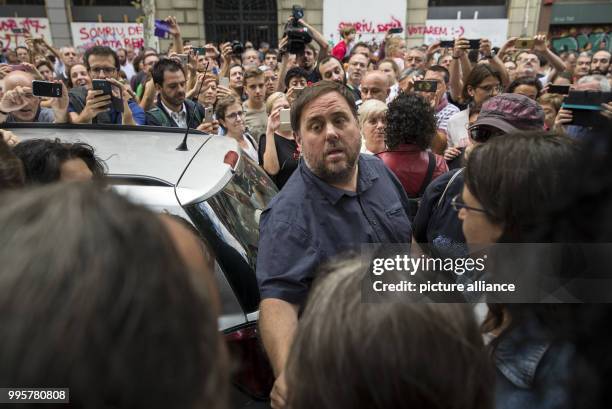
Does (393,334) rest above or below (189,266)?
below

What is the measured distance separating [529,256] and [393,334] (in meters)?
0.45

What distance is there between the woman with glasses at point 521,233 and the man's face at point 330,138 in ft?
2.16

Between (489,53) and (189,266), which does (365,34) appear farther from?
(189,266)

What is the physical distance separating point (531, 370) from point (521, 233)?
0.31 m

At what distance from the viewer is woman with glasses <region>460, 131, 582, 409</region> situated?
87 centimetres

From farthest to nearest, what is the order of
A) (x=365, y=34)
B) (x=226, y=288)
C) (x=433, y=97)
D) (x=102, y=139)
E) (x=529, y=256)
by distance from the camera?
1. (x=365, y=34)
2. (x=433, y=97)
3. (x=102, y=139)
4. (x=226, y=288)
5. (x=529, y=256)

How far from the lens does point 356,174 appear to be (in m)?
1.93

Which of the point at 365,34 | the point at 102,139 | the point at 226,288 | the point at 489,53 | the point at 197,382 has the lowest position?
the point at 226,288

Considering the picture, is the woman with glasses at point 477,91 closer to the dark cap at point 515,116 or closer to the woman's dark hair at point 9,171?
the dark cap at point 515,116

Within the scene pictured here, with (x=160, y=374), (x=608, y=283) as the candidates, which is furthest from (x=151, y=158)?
(x=608, y=283)

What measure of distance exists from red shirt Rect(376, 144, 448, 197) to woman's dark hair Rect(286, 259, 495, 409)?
6.17ft

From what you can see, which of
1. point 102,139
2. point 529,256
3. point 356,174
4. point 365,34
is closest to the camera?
point 529,256

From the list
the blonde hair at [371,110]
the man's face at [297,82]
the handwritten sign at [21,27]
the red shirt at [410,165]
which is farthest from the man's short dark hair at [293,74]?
the handwritten sign at [21,27]

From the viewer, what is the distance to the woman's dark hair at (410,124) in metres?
2.63
